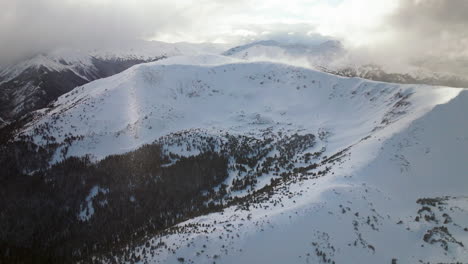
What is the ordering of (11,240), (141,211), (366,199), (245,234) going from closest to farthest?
1. (245,234)
2. (366,199)
3. (11,240)
4. (141,211)

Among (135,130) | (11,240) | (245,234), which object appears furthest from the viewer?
(135,130)

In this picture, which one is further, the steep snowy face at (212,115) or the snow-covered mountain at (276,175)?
the steep snowy face at (212,115)

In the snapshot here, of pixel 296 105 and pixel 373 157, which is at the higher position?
pixel 373 157

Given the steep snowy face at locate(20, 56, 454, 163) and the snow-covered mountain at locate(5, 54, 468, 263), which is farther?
the steep snowy face at locate(20, 56, 454, 163)

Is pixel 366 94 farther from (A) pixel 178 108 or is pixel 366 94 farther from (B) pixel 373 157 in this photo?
(A) pixel 178 108

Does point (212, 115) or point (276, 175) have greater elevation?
point (276, 175)

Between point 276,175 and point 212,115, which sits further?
point 212,115

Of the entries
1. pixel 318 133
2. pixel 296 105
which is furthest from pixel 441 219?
pixel 296 105

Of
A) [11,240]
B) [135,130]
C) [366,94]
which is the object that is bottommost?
[11,240]
